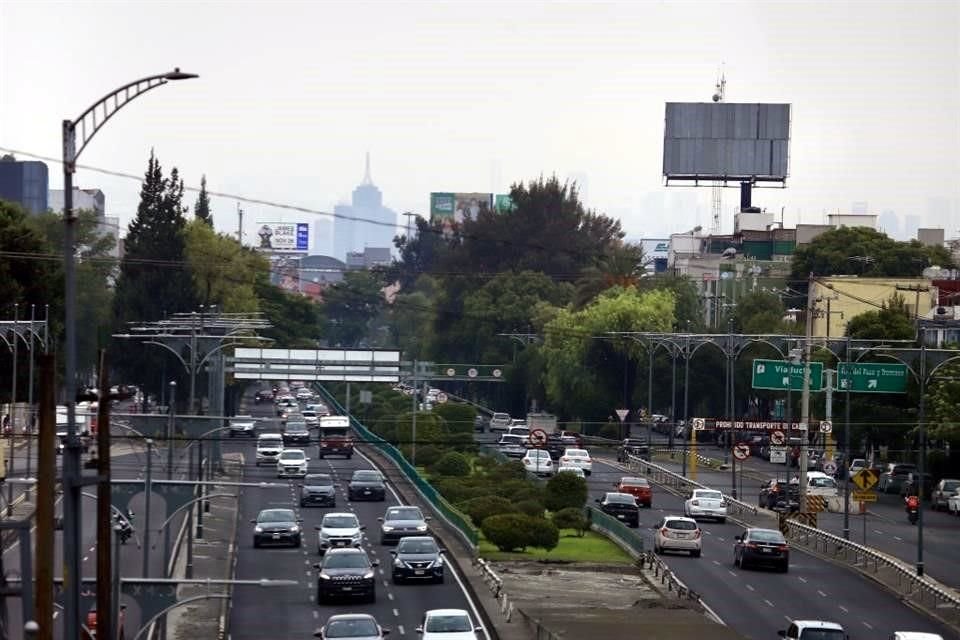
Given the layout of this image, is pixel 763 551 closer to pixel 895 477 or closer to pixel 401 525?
pixel 401 525

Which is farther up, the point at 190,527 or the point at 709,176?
the point at 709,176

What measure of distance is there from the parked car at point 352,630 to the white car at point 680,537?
23.3 m

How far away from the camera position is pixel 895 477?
91.2 m

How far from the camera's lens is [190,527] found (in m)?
50.8

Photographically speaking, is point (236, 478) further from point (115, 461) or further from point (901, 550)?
point (901, 550)

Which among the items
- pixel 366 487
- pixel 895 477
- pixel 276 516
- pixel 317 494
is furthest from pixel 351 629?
pixel 895 477

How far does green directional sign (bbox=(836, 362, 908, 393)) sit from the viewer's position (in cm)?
7088

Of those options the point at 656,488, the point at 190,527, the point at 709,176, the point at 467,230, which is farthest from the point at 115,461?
the point at 467,230

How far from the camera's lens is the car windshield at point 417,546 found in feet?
178

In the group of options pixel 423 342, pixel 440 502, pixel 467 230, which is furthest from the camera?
pixel 467 230

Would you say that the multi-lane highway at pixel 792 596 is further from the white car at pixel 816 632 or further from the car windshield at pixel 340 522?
the car windshield at pixel 340 522

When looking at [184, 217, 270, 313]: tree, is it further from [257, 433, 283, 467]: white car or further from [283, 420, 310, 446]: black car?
[257, 433, 283, 467]: white car

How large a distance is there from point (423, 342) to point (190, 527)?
11609 centimetres

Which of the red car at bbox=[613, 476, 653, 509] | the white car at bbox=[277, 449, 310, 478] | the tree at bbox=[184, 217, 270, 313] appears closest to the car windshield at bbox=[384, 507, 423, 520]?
the red car at bbox=[613, 476, 653, 509]
